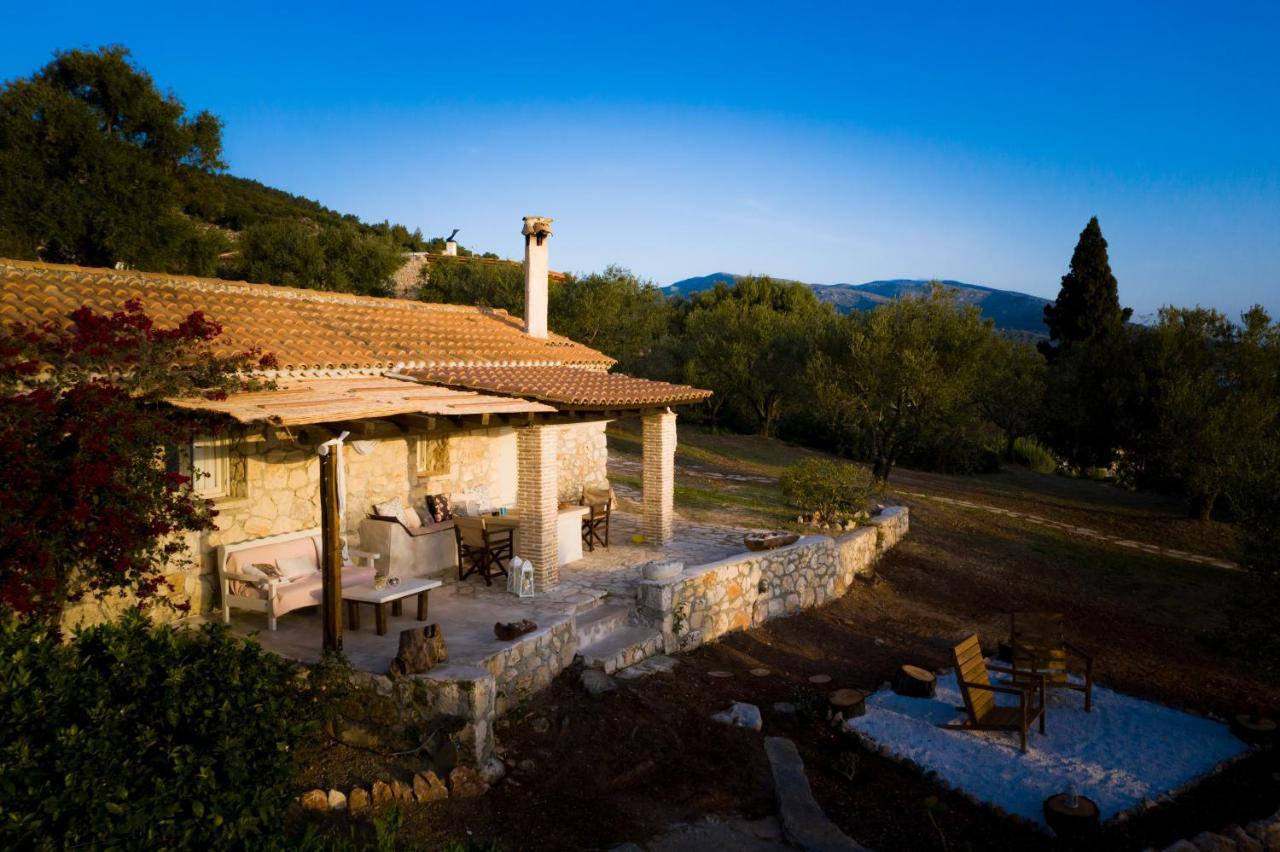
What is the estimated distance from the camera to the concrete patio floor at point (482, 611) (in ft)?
23.7

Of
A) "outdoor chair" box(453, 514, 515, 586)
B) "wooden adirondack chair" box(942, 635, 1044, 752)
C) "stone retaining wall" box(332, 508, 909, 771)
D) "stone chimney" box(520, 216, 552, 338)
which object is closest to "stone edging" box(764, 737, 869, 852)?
"wooden adirondack chair" box(942, 635, 1044, 752)

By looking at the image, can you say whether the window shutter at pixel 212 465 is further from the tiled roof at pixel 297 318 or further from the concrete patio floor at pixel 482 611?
the concrete patio floor at pixel 482 611

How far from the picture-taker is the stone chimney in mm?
13969

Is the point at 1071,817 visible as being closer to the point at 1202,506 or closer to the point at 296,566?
the point at 296,566

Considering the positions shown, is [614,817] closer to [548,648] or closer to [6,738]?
[548,648]

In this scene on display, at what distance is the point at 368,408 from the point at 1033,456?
95.5 ft

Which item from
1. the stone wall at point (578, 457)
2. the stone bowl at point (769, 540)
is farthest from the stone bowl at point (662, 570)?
the stone wall at point (578, 457)

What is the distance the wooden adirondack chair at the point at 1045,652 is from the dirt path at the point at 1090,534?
896 cm

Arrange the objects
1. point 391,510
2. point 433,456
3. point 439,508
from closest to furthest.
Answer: point 391,510, point 439,508, point 433,456

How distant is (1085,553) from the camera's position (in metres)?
16.3

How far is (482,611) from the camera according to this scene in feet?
28.2

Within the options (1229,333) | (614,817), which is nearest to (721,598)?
(614,817)

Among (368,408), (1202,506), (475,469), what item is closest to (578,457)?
(475,469)

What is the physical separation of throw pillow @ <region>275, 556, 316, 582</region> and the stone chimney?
7.14m
